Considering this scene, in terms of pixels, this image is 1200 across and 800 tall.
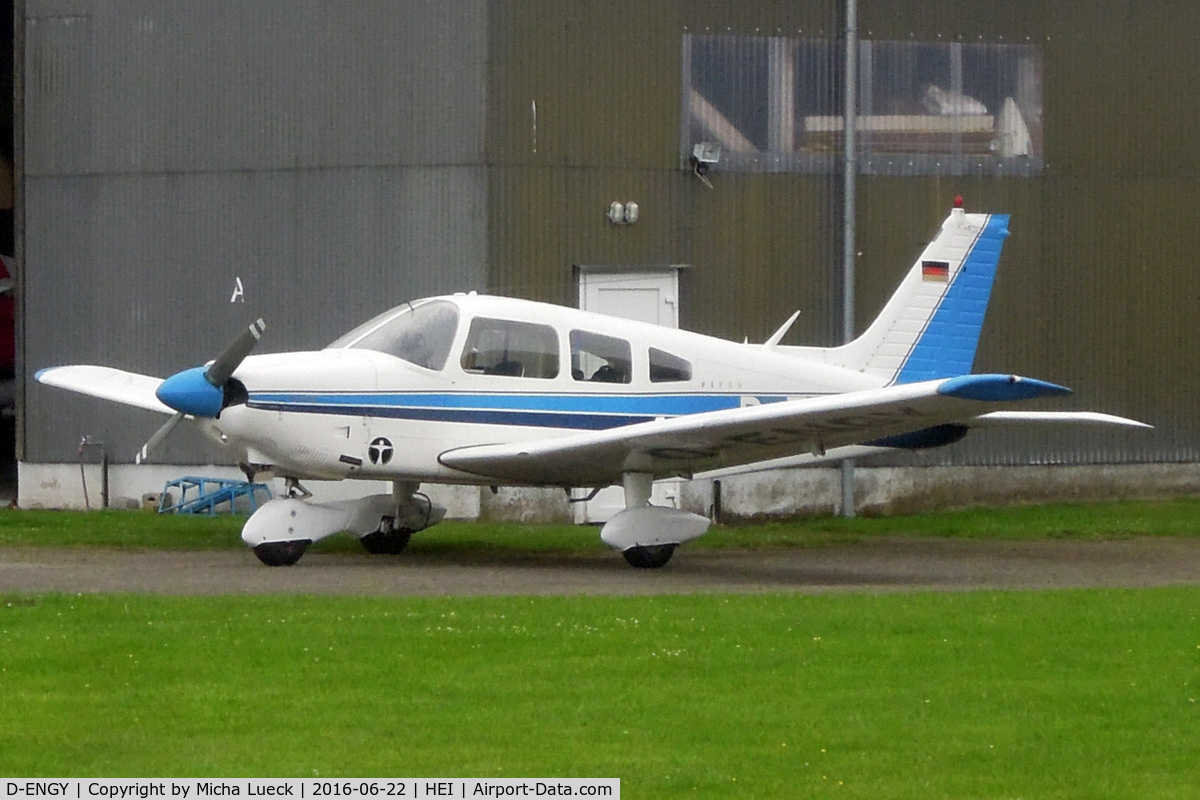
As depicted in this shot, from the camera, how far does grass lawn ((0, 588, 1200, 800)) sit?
688cm

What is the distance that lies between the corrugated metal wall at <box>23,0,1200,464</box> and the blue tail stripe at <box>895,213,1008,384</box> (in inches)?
133

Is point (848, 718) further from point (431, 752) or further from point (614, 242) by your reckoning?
point (614, 242)

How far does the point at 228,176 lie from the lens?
2039 centimetres

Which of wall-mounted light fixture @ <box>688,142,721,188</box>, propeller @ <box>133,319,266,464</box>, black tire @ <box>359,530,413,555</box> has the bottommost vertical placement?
black tire @ <box>359,530,413,555</box>

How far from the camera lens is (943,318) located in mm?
17375

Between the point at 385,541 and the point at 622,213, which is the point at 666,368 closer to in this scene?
the point at 385,541

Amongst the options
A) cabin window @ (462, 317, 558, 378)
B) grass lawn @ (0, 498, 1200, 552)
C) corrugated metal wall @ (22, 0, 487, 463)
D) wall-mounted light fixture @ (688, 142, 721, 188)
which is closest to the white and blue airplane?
cabin window @ (462, 317, 558, 378)

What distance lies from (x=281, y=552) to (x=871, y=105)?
9.95m

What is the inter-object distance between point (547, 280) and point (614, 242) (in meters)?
0.91

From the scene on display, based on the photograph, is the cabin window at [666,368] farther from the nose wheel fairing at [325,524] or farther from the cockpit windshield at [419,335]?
the nose wheel fairing at [325,524]

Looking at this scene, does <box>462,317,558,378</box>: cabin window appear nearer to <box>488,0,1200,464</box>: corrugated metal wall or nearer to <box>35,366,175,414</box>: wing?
<box>35,366,175,414</box>: wing

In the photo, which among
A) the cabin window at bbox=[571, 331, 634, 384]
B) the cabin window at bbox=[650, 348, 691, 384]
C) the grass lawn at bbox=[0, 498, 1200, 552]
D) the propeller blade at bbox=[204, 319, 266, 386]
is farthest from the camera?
the grass lawn at bbox=[0, 498, 1200, 552]
